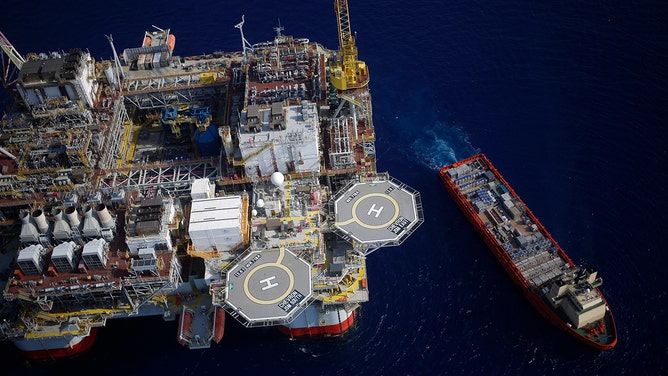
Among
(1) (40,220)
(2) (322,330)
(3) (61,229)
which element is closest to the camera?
(3) (61,229)

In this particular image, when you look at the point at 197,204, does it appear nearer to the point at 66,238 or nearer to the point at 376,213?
the point at 66,238

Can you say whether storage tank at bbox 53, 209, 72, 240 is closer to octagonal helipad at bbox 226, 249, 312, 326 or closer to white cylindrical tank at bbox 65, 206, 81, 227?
white cylindrical tank at bbox 65, 206, 81, 227

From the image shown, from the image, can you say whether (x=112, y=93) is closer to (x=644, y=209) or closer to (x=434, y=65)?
(x=434, y=65)

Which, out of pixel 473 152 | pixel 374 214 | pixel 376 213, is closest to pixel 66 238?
pixel 374 214

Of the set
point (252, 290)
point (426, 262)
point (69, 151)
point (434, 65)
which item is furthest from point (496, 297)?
point (69, 151)

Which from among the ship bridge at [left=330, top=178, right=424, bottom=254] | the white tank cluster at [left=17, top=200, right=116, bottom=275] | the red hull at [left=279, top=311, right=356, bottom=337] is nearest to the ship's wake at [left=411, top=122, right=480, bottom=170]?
the ship bridge at [left=330, top=178, right=424, bottom=254]

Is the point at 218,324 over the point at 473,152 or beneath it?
beneath

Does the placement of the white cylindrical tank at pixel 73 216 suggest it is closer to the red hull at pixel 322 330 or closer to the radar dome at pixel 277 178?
the radar dome at pixel 277 178

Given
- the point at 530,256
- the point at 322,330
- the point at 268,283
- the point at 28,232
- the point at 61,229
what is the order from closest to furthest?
the point at 268,283 → the point at 61,229 → the point at 28,232 → the point at 322,330 → the point at 530,256
